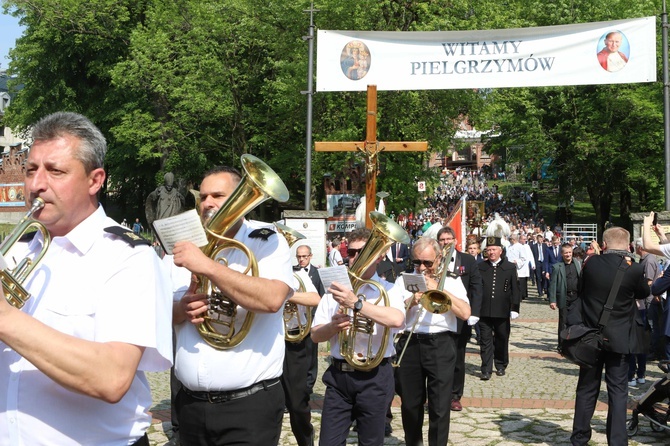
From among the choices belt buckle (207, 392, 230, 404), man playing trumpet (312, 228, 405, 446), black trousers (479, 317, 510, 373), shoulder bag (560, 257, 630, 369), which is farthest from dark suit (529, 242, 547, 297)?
belt buckle (207, 392, 230, 404)

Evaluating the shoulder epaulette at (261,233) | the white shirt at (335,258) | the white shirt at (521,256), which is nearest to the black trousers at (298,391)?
the shoulder epaulette at (261,233)

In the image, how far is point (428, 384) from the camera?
694 cm

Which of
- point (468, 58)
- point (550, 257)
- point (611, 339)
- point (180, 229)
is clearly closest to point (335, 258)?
point (550, 257)

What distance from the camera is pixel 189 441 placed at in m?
4.10

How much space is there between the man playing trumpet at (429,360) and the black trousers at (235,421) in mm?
2844

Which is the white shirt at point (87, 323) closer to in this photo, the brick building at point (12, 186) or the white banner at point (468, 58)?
the white banner at point (468, 58)

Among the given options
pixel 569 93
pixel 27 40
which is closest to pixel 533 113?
pixel 569 93

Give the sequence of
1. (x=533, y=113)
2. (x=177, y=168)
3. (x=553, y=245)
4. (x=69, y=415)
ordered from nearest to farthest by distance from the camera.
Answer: (x=69, y=415) < (x=553, y=245) < (x=177, y=168) < (x=533, y=113)

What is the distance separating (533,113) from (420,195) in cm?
774

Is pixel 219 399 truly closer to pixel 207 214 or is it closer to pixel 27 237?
pixel 207 214

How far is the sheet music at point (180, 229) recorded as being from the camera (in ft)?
11.7

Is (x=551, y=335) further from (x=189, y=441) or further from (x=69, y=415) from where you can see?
(x=69, y=415)

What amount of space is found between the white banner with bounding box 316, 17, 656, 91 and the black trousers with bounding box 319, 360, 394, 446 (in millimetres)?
11333

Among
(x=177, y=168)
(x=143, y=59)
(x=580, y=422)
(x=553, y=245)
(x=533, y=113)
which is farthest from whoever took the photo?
(x=533, y=113)
